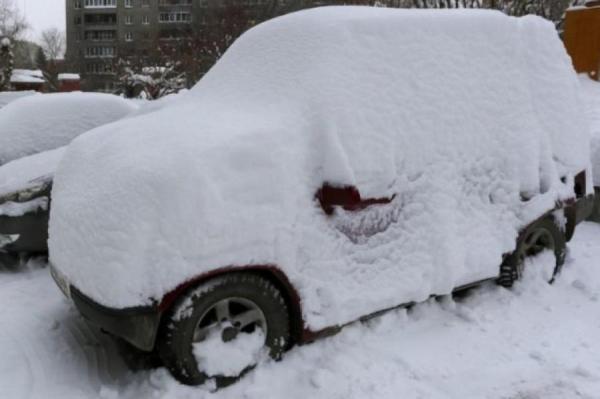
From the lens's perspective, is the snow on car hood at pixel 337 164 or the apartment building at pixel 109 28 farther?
the apartment building at pixel 109 28

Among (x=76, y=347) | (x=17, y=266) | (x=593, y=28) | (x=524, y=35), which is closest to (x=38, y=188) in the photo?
(x=17, y=266)

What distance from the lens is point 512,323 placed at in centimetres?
375

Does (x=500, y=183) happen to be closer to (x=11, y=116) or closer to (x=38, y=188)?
(x=38, y=188)

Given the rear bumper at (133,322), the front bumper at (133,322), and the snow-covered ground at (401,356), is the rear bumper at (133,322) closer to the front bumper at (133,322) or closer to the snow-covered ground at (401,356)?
the front bumper at (133,322)

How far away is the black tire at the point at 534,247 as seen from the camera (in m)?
4.12

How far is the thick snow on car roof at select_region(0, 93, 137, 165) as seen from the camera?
6301 millimetres

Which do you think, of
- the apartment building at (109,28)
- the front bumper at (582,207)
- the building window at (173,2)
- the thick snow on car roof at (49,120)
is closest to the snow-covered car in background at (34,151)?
the thick snow on car roof at (49,120)

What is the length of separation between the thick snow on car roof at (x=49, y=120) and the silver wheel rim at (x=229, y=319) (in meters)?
4.14

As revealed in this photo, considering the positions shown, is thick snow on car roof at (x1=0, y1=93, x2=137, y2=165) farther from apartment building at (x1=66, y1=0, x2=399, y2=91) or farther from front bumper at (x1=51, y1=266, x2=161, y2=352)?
apartment building at (x1=66, y1=0, x2=399, y2=91)

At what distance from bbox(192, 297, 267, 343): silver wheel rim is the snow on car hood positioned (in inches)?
9.7

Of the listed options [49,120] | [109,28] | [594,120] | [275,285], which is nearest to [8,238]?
[49,120]

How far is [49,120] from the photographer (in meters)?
6.40

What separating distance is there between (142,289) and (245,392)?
76 cm

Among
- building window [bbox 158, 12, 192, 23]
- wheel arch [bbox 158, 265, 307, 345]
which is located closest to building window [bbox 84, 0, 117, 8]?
building window [bbox 158, 12, 192, 23]
